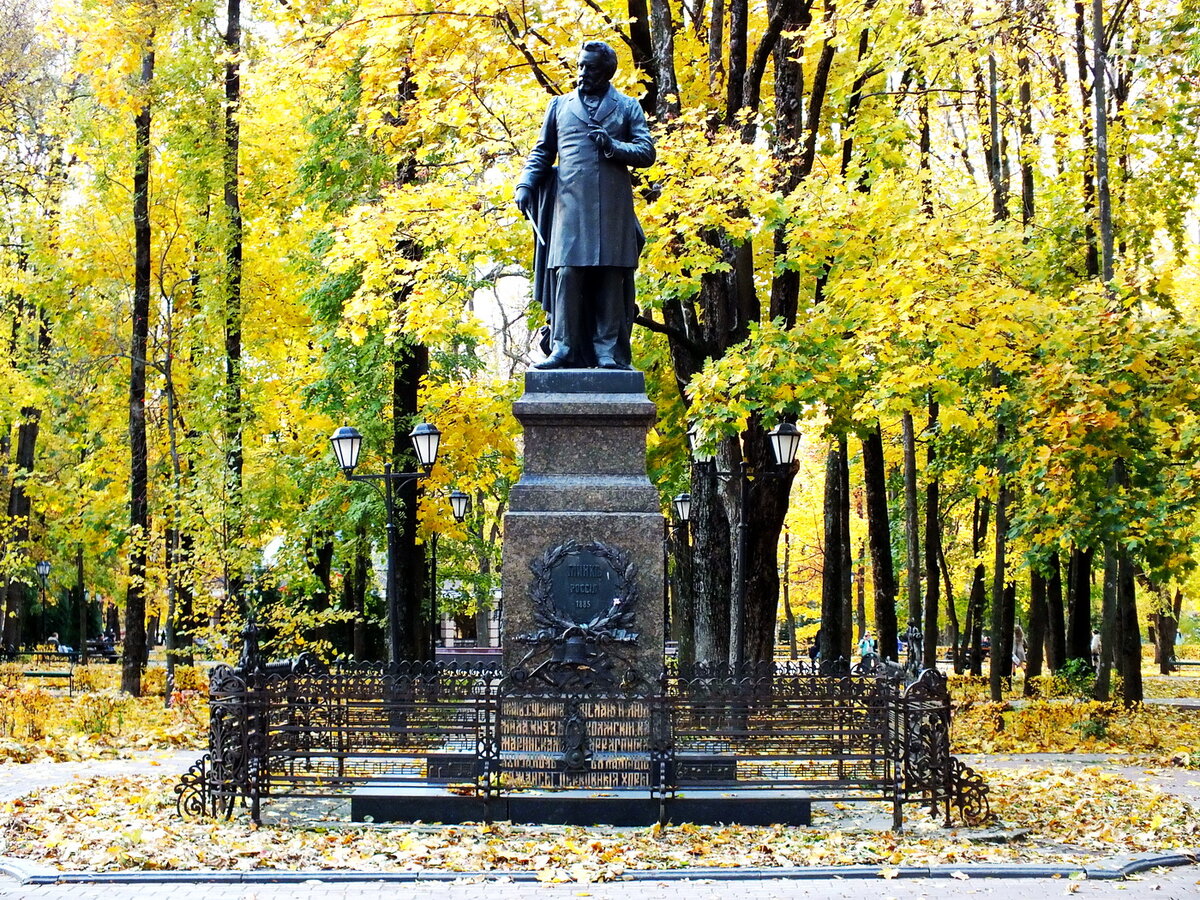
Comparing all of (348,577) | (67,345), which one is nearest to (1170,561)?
(348,577)

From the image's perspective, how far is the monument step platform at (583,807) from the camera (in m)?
9.07

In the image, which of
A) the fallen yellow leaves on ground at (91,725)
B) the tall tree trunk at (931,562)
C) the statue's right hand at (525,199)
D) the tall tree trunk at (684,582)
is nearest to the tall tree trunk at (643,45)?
the statue's right hand at (525,199)

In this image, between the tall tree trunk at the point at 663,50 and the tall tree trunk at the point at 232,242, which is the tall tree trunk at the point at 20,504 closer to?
the tall tree trunk at the point at 232,242

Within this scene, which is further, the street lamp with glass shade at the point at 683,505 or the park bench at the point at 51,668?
the park bench at the point at 51,668

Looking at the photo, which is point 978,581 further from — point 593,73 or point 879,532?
point 593,73

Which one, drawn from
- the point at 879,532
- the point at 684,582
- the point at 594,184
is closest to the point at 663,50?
the point at 594,184

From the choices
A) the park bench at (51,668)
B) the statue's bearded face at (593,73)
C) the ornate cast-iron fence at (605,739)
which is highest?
the statue's bearded face at (593,73)

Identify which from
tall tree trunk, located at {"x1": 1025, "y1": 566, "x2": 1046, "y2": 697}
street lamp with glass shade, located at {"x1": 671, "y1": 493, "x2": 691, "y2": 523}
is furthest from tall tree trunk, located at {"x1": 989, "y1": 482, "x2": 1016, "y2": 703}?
street lamp with glass shade, located at {"x1": 671, "y1": 493, "x2": 691, "y2": 523}

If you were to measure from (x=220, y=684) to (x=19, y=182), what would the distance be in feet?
73.4

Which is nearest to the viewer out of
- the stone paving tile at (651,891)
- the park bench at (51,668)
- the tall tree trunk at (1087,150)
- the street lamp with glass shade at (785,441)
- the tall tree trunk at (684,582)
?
the stone paving tile at (651,891)

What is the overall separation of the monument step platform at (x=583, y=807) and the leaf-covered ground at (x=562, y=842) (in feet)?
0.56

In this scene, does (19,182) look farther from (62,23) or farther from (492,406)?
(492,406)

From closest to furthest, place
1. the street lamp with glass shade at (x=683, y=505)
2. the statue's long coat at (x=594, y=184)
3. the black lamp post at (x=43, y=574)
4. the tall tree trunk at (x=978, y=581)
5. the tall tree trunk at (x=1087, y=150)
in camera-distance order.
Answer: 1. the statue's long coat at (x=594, y=184)
2. the tall tree trunk at (x=1087, y=150)
3. the street lamp with glass shade at (x=683, y=505)
4. the tall tree trunk at (x=978, y=581)
5. the black lamp post at (x=43, y=574)

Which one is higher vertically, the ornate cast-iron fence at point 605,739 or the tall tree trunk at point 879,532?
the tall tree trunk at point 879,532
